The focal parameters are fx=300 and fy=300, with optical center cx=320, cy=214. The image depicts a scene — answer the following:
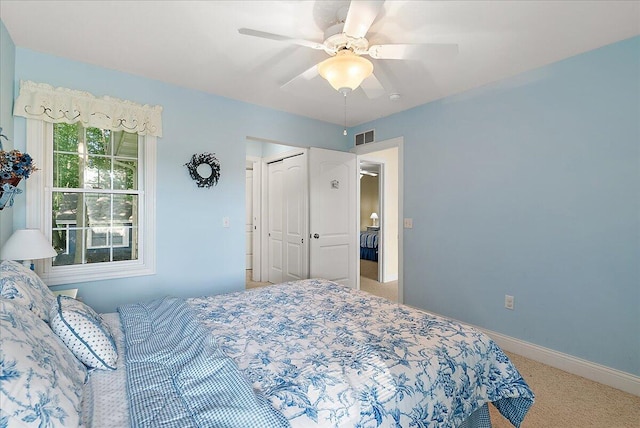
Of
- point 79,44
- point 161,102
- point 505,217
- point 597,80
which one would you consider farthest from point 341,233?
point 79,44

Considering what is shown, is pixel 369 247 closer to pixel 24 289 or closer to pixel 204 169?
pixel 204 169

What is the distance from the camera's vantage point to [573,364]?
236cm

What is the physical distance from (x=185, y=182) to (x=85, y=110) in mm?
970

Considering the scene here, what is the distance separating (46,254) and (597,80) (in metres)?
4.12

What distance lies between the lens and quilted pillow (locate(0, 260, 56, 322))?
4.04 ft

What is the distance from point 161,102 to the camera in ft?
9.51

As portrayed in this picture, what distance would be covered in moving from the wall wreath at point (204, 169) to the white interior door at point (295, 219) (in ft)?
3.96

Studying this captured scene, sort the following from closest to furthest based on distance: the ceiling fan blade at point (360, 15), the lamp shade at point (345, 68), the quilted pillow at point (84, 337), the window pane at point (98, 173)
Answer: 1. the quilted pillow at point (84, 337)
2. the ceiling fan blade at point (360, 15)
3. the lamp shade at point (345, 68)
4. the window pane at point (98, 173)

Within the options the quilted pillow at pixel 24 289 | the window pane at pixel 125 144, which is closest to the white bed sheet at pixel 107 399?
the quilted pillow at pixel 24 289

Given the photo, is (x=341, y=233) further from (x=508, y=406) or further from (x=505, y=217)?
(x=508, y=406)

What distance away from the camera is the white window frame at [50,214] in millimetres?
2350

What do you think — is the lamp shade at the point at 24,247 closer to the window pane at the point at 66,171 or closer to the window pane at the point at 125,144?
the window pane at the point at 66,171

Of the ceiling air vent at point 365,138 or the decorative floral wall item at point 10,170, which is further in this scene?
the ceiling air vent at point 365,138

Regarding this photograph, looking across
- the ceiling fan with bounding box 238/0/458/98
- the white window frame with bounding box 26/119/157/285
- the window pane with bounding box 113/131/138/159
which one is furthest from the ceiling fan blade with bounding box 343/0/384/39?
the window pane with bounding box 113/131/138/159
